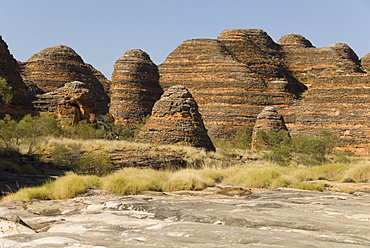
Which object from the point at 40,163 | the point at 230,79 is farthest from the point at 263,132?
the point at 40,163

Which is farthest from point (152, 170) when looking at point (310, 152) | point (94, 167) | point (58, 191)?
point (310, 152)

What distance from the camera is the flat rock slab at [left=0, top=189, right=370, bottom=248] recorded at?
18.1 feet

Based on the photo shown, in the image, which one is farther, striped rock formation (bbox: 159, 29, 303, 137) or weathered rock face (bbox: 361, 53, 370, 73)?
weathered rock face (bbox: 361, 53, 370, 73)

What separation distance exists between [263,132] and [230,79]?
19143 mm

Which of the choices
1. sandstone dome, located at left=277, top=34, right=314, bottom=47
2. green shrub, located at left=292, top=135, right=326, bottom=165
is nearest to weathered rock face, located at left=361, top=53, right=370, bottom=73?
sandstone dome, located at left=277, top=34, right=314, bottom=47

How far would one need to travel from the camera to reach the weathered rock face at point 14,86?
38.0 metres

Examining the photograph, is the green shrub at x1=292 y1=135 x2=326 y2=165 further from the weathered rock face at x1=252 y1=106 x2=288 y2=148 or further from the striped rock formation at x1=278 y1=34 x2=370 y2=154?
the striped rock formation at x1=278 y1=34 x2=370 y2=154

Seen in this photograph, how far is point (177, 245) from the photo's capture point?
5.29 metres

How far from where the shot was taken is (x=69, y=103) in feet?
134

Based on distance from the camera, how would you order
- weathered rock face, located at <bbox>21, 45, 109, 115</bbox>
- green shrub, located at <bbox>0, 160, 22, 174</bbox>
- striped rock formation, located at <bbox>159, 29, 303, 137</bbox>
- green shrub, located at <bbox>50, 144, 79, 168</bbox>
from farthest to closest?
striped rock formation, located at <bbox>159, 29, 303, 137</bbox>
weathered rock face, located at <bbox>21, 45, 109, 115</bbox>
green shrub, located at <bbox>50, 144, 79, 168</bbox>
green shrub, located at <bbox>0, 160, 22, 174</bbox>

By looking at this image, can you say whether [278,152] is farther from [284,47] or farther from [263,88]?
[284,47]

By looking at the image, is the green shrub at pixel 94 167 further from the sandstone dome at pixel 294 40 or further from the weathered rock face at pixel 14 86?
the sandstone dome at pixel 294 40

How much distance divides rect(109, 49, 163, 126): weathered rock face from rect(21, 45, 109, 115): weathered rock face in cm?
303

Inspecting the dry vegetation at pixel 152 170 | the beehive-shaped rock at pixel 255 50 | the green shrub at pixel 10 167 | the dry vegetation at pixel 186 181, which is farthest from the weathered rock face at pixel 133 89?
the dry vegetation at pixel 186 181
